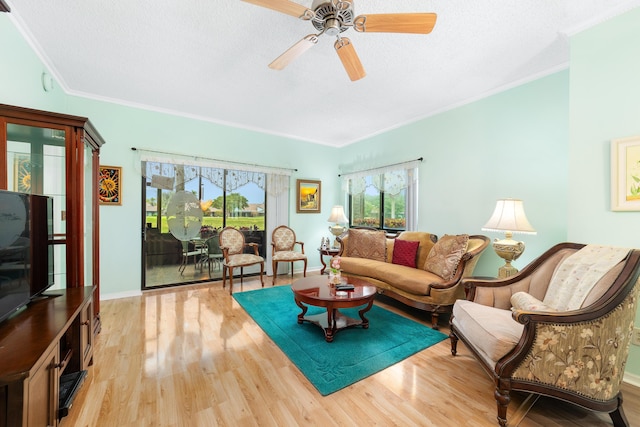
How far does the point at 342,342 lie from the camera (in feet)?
7.91

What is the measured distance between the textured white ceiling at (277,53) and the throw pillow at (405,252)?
1.96m

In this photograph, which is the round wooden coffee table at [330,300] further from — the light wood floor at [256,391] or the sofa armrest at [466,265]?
the sofa armrest at [466,265]

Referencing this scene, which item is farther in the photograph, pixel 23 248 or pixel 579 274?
pixel 579 274

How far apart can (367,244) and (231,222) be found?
2423 millimetres

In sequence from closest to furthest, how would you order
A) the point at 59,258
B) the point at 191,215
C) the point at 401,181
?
the point at 59,258 < the point at 191,215 < the point at 401,181

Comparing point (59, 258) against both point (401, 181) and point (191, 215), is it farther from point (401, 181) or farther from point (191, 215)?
point (401, 181)

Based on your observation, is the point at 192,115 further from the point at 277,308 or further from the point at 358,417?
the point at 358,417

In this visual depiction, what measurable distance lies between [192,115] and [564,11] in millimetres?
4381

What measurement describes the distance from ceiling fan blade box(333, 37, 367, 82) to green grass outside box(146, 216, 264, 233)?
3.27 m

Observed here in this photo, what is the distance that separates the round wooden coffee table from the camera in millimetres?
2414

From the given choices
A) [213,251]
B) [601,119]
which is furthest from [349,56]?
[213,251]

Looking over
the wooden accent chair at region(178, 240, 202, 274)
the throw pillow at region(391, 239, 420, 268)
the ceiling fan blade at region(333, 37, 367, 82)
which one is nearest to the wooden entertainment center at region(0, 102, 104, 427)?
the wooden accent chair at region(178, 240, 202, 274)

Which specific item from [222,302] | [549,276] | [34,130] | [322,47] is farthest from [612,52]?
[222,302]

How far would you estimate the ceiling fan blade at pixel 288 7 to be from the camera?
148 centimetres
